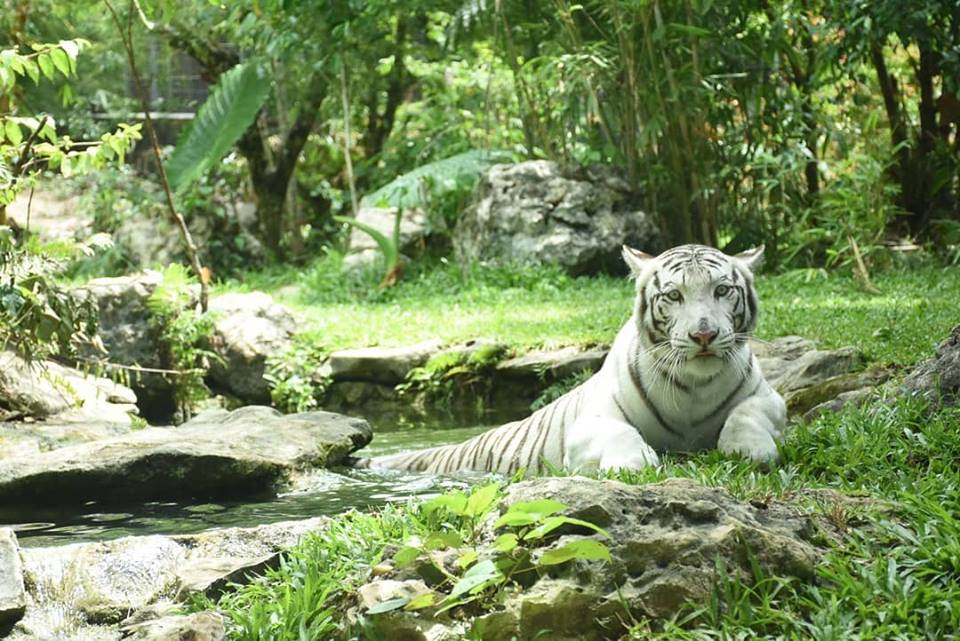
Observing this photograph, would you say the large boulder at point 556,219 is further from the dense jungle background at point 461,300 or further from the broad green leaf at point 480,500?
the broad green leaf at point 480,500

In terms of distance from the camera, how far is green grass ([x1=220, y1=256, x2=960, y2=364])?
7.84 metres

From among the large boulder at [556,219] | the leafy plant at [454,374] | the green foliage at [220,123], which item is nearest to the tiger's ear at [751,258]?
the leafy plant at [454,374]

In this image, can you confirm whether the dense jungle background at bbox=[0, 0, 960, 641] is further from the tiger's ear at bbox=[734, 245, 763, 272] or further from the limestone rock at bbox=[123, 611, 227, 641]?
the tiger's ear at bbox=[734, 245, 763, 272]

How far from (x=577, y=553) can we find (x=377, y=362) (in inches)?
256

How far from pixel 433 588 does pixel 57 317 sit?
4.21 metres

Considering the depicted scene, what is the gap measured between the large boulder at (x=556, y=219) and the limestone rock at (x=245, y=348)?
3.52m

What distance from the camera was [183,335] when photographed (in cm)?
998

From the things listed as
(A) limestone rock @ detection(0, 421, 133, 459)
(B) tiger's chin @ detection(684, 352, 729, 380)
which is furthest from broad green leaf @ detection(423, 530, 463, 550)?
(A) limestone rock @ detection(0, 421, 133, 459)

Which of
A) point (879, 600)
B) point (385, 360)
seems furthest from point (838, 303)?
point (879, 600)

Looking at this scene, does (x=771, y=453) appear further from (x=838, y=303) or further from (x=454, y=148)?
(x=454, y=148)

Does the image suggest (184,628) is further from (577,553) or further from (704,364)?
(704,364)

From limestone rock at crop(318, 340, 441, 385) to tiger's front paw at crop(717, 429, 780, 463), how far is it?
15.7ft

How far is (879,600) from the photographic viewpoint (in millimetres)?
3240

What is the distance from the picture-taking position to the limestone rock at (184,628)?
11.3ft
